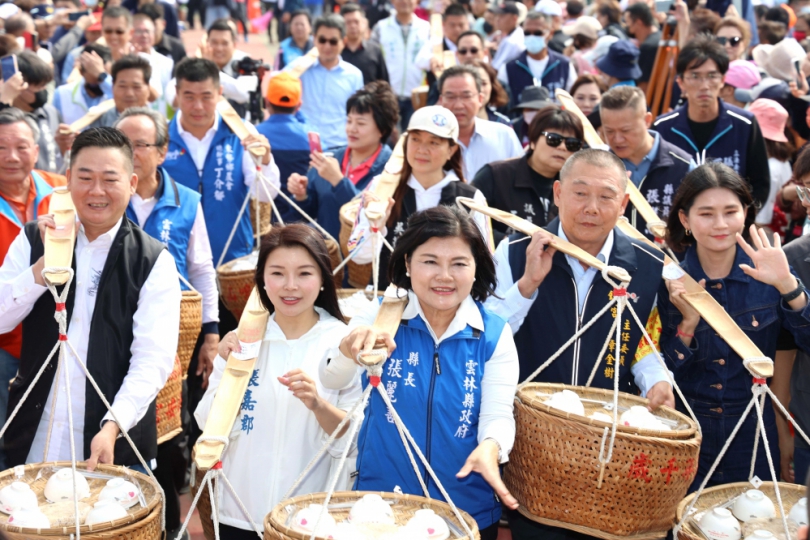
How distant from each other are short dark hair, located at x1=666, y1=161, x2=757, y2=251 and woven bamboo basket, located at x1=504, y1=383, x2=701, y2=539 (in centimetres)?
82

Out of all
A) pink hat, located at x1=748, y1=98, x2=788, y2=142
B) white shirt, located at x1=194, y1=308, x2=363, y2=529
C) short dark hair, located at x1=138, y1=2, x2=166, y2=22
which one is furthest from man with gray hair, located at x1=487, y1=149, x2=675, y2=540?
short dark hair, located at x1=138, y1=2, x2=166, y2=22

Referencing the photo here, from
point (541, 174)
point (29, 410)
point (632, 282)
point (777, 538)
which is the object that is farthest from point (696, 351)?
point (29, 410)

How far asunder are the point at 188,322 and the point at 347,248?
0.91 meters

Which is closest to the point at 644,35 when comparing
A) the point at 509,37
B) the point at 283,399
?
the point at 509,37

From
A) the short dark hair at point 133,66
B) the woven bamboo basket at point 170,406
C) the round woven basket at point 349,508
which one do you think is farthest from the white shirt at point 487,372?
the short dark hair at point 133,66

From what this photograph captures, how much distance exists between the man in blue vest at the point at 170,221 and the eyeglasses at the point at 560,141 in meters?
1.56

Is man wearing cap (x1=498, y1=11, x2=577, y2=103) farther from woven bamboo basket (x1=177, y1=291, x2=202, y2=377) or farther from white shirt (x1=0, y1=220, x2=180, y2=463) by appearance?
white shirt (x1=0, y1=220, x2=180, y2=463)

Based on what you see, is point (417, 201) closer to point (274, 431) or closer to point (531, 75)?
point (274, 431)

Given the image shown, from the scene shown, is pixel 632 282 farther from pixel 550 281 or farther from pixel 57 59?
pixel 57 59

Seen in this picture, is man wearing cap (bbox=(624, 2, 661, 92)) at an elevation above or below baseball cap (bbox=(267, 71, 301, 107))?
above

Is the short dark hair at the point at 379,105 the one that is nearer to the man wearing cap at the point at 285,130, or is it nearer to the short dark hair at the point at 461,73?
the short dark hair at the point at 461,73

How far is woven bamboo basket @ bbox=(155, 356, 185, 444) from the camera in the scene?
3352 millimetres

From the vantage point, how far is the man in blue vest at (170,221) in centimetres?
381

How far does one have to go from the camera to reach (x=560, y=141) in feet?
13.6
